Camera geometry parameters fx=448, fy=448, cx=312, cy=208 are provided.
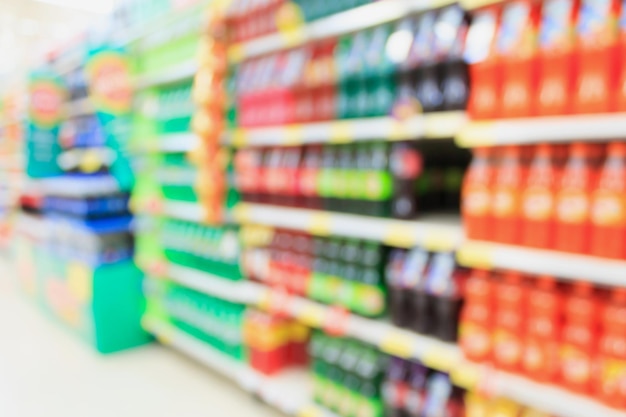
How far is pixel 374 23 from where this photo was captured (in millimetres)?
1751

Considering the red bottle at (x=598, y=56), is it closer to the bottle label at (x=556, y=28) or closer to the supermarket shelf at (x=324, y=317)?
the bottle label at (x=556, y=28)

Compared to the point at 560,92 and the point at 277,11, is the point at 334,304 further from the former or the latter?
the point at 277,11

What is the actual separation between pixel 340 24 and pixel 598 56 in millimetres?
983

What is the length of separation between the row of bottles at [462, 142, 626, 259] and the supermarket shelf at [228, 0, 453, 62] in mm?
585

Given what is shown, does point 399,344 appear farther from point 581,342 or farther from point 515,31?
point 515,31

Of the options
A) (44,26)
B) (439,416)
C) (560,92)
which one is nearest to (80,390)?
(439,416)

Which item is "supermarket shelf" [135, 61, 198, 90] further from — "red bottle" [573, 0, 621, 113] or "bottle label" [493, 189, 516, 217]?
"red bottle" [573, 0, 621, 113]

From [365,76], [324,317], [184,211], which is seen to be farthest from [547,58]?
[184,211]

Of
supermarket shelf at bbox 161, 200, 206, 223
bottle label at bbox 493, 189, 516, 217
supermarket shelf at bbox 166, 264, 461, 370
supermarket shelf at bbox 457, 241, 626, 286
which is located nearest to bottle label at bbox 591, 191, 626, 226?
supermarket shelf at bbox 457, 241, 626, 286

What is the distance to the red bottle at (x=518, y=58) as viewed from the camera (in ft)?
4.38

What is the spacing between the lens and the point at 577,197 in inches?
49.8

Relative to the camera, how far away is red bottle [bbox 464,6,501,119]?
1406mm

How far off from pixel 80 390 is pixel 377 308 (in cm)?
200

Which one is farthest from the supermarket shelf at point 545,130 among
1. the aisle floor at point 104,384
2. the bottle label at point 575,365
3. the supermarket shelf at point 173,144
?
the aisle floor at point 104,384
